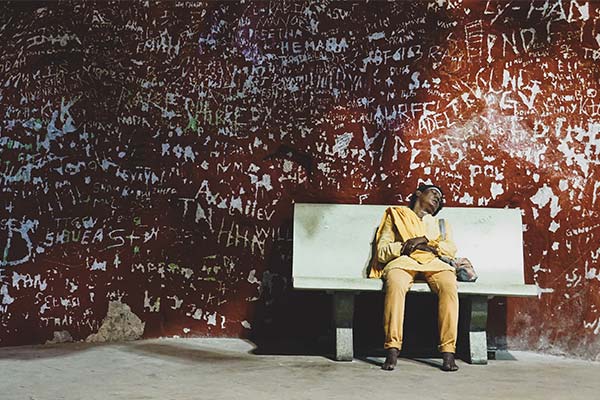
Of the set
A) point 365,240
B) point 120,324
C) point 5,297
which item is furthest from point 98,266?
point 365,240

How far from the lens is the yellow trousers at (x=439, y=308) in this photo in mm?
4910

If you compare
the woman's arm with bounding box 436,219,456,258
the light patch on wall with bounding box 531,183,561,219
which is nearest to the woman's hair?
the woman's arm with bounding box 436,219,456,258

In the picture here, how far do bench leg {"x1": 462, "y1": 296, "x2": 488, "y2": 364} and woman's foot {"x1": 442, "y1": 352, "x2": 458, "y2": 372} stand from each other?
1.06 feet

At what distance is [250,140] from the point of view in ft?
19.6

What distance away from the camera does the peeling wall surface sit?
19.0 ft

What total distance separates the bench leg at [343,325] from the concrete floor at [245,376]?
0.30 feet

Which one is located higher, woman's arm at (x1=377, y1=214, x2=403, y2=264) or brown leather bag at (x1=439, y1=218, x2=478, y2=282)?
woman's arm at (x1=377, y1=214, x2=403, y2=264)

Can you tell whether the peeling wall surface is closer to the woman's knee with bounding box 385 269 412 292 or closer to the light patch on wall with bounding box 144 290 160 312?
the light patch on wall with bounding box 144 290 160 312

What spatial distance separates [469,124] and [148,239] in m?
2.53

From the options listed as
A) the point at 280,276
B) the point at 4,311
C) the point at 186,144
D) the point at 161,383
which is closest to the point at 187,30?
the point at 186,144

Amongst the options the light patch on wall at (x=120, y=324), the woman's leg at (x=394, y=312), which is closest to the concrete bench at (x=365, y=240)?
the woman's leg at (x=394, y=312)

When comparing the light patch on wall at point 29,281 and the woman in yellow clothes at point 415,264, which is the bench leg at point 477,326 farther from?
the light patch on wall at point 29,281

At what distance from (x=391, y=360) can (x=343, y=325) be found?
1.40 feet

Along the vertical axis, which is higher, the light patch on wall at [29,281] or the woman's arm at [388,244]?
the woman's arm at [388,244]
